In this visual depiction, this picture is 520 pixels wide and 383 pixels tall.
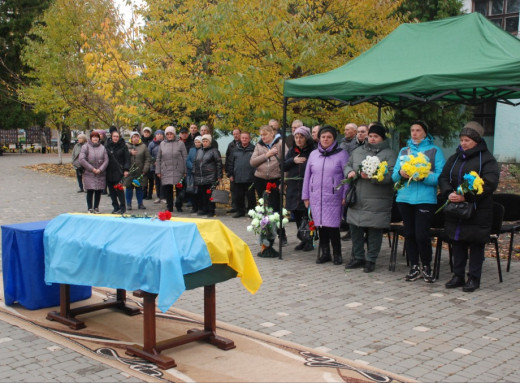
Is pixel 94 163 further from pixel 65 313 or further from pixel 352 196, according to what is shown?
pixel 65 313

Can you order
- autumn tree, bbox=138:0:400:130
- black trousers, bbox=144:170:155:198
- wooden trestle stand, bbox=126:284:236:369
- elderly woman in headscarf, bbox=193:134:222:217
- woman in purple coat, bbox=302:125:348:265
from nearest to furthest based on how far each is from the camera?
wooden trestle stand, bbox=126:284:236:369 → woman in purple coat, bbox=302:125:348:265 → autumn tree, bbox=138:0:400:130 → elderly woman in headscarf, bbox=193:134:222:217 → black trousers, bbox=144:170:155:198

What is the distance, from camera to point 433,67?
751 cm

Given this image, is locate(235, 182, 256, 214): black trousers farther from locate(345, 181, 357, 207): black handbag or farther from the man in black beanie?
the man in black beanie

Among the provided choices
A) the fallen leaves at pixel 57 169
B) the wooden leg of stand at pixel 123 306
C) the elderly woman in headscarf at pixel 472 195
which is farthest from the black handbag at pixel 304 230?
the fallen leaves at pixel 57 169

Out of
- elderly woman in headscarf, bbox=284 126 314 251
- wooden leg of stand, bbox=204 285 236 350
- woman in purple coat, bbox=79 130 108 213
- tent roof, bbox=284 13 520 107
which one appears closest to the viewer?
wooden leg of stand, bbox=204 285 236 350

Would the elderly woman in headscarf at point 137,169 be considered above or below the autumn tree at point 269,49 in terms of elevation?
below

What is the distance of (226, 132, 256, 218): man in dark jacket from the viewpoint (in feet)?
41.8

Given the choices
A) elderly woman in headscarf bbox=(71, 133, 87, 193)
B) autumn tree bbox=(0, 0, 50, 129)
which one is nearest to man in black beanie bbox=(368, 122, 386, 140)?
elderly woman in headscarf bbox=(71, 133, 87, 193)

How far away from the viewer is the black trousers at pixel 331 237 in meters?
8.56

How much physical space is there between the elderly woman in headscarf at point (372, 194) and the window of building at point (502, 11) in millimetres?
17670

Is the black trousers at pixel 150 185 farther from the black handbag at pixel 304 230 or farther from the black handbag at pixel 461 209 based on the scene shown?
the black handbag at pixel 461 209

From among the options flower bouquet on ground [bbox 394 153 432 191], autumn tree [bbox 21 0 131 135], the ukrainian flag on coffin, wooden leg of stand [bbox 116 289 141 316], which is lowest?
wooden leg of stand [bbox 116 289 141 316]

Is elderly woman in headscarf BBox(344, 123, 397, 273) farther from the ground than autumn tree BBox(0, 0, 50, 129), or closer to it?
closer to it

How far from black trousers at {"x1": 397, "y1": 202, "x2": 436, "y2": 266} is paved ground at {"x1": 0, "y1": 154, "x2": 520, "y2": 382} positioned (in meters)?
0.39
